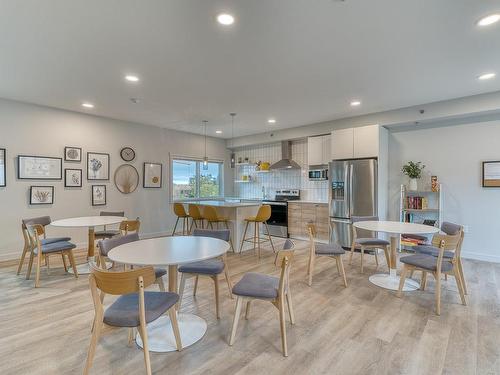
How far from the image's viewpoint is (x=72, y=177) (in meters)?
5.34

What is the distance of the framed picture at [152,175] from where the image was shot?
6.46 m

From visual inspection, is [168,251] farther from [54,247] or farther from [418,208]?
[418,208]

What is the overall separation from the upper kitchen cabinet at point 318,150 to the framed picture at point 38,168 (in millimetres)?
5224

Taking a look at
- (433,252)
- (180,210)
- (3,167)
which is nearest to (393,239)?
(433,252)

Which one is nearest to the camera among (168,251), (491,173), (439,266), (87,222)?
(168,251)

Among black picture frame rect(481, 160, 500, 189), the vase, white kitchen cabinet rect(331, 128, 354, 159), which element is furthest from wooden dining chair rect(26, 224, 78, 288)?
black picture frame rect(481, 160, 500, 189)

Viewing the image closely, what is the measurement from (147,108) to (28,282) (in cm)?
329

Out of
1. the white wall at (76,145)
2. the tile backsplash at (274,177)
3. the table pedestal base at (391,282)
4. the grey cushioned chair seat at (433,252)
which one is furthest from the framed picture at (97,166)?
the grey cushioned chair seat at (433,252)

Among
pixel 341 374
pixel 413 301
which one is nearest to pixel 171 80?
pixel 341 374

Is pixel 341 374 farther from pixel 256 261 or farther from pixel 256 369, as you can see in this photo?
pixel 256 261

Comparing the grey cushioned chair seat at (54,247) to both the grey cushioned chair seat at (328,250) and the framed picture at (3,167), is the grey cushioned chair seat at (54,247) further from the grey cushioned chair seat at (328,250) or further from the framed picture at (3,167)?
the grey cushioned chair seat at (328,250)

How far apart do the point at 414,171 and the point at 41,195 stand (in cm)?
683

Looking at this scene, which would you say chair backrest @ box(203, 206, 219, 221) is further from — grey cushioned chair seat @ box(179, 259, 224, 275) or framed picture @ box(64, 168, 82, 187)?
framed picture @ box(64, 168, 82, 187)

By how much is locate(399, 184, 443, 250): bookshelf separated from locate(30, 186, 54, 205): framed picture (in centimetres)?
655
